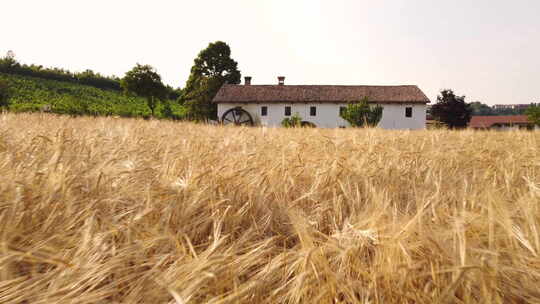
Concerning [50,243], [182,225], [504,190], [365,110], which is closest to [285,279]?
[182,225]

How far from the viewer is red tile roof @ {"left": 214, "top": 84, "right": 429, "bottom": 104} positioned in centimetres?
2983

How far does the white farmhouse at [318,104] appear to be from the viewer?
29.6 metres

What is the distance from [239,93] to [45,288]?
102ft

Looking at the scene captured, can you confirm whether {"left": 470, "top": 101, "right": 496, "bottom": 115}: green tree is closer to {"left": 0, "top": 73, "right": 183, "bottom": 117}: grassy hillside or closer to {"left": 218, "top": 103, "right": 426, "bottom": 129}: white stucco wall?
{"left": 218, "top": 103, "right": 426, "bottom": 129}: white stucco wall

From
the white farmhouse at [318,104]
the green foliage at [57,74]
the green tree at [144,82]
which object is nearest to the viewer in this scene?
the white farmhouse at [318,104]

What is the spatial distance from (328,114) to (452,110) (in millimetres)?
15733

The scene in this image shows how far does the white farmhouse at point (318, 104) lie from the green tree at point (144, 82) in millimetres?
13858

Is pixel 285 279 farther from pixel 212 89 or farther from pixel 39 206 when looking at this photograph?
pixel 212 89

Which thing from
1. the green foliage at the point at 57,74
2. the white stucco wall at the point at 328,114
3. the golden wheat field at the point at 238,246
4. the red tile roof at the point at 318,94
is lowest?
the golden wheat field at the point at 238,246

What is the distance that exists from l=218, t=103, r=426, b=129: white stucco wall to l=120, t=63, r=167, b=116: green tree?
14.5m

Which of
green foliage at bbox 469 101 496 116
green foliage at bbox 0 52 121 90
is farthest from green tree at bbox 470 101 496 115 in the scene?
green foliage at bbox 0 52 121 90

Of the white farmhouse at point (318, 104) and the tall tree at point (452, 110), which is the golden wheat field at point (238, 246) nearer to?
the white farmhouse at point (318, 104)

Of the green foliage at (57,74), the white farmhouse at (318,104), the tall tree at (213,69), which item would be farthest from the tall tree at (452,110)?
the green foliage at (57,74)

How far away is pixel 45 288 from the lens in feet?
1.75
